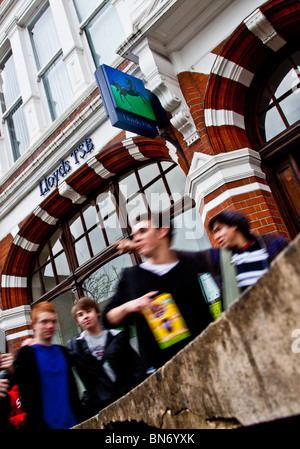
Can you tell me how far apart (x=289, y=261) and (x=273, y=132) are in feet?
10.6

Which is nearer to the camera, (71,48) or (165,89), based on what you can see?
(165,89)

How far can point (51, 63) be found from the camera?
6355 millimetres

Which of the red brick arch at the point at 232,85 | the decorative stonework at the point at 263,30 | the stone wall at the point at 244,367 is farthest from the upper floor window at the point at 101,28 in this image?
the stone wall at the point at 244,367

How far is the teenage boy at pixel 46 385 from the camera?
1560 millimetres

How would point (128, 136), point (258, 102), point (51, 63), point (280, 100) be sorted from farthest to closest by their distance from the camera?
1. point (51, 63)
2. point (128, 136)
3. point (258, 102)
4. point (280, 100)

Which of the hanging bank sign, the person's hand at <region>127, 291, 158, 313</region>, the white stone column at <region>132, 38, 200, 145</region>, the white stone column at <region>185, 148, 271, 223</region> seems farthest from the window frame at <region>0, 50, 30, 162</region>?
the person's hand at <region>127, 291, 158, 313</region>

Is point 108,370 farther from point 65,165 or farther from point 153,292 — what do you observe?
point 65,165

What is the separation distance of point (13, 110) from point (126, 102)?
4.70 m

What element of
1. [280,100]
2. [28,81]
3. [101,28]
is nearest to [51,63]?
[28,81]

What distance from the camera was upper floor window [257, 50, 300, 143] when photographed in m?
3.33

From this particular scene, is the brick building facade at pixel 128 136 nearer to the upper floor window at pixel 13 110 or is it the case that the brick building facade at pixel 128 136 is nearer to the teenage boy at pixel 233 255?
the upper floor window at pixel 13 110

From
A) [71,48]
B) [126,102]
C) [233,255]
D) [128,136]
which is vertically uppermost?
[71,48]

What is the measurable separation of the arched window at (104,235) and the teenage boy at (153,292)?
2441 millimetres

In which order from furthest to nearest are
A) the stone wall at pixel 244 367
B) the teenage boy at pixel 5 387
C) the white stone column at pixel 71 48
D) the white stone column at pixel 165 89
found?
the white stone column at pixel 71 48
the white stone column at pixel 165 89
the teenage boy at pixel 5 387
the stone wall at pixel 244 367
